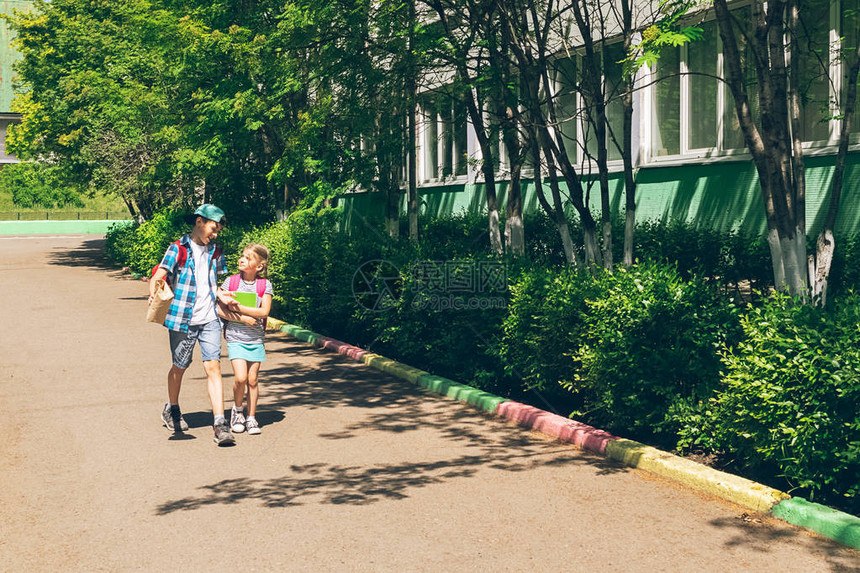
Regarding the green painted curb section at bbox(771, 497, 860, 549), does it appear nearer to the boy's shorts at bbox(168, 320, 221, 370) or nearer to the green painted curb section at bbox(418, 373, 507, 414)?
the green painted curb section at bbox(418, 373, 507, 414)

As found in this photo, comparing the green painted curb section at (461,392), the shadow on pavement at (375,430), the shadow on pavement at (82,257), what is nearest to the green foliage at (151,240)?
the shadow on pavement at (82,257)

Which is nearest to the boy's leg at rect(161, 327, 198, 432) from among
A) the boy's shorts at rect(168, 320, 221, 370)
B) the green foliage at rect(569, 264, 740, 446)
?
the boy's shorts at rect(168, 320, 221, 370)

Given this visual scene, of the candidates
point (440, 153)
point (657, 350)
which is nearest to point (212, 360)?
point (657, 350)

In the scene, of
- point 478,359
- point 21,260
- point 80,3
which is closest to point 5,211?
point 21,260

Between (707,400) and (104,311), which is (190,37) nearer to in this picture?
(104,311)

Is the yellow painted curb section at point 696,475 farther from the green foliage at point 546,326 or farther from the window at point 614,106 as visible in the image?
the window at point 614,106

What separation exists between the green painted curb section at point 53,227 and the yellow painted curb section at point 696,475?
63.8 m

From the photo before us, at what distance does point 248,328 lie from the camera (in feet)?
27.3

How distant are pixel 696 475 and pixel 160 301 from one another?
14.8 ft

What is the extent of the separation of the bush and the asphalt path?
1.48 feet

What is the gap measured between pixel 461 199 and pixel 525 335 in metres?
15.6

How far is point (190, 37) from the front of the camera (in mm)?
18328

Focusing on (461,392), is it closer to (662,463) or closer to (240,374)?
(240,374)

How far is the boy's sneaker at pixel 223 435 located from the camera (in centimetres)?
778
